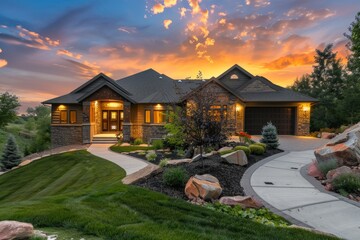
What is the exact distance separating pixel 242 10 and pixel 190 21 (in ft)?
12.1

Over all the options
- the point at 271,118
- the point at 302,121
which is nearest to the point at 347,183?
the point at 271,118

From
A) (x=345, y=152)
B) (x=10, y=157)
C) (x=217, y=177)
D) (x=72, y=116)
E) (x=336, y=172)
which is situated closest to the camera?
(x=336, y=172)

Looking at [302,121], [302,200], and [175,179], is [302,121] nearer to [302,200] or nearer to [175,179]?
[302,200]

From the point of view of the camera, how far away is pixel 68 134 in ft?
65.3

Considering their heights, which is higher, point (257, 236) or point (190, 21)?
point (190, 21)

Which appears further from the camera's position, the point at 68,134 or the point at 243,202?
the point at 68,134

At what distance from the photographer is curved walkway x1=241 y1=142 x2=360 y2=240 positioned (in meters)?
3.89

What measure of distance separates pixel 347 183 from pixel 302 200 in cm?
158

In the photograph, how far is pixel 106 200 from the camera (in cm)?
452

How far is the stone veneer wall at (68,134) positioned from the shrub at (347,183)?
1935cm

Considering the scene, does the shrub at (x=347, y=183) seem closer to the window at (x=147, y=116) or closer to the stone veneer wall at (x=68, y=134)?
the window at (x=147, y=116)

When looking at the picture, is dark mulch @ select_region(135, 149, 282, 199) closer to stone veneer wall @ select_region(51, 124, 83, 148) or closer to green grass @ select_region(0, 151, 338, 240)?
green grass @ select_region(0, 151, 338, 240)

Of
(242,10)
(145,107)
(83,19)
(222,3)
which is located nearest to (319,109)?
(242,10)

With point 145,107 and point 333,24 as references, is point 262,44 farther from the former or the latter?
point 145,107
